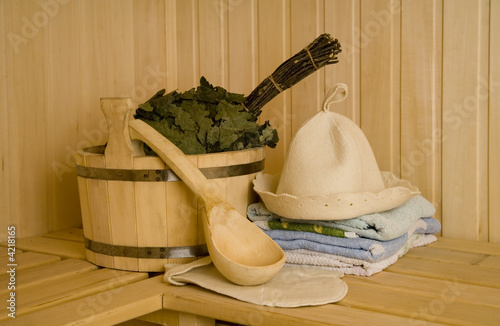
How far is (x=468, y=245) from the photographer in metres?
1.71

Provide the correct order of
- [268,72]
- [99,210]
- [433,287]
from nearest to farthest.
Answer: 1. [433,287]
2. [99,210]
3. [268,72]

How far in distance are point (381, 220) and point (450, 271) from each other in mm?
217

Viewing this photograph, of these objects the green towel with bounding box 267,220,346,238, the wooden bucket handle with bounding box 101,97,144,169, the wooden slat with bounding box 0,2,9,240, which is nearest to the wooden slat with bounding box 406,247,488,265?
the green towel with bounding box 267,220,346,238

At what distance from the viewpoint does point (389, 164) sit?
1894mm

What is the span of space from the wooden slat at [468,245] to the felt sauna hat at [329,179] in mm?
217

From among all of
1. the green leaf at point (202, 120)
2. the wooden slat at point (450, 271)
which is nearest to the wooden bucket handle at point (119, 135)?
the green leaf at point (202, 120)

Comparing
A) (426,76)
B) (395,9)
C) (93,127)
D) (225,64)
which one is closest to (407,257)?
(426,76)

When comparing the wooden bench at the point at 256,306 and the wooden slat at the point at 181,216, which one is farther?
the wooden slat at the point at 181,216

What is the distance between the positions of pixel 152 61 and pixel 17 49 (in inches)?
22.0

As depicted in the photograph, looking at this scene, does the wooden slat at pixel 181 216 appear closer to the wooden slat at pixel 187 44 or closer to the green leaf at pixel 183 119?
the green leaf at pixel 183 119

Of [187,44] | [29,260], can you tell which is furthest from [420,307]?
[187,44]

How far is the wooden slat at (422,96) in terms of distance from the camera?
70.4 inches

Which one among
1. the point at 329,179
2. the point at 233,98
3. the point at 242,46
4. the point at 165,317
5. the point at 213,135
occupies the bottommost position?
the point at 165,317

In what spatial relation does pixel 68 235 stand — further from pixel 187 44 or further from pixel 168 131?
pixel 187 44
